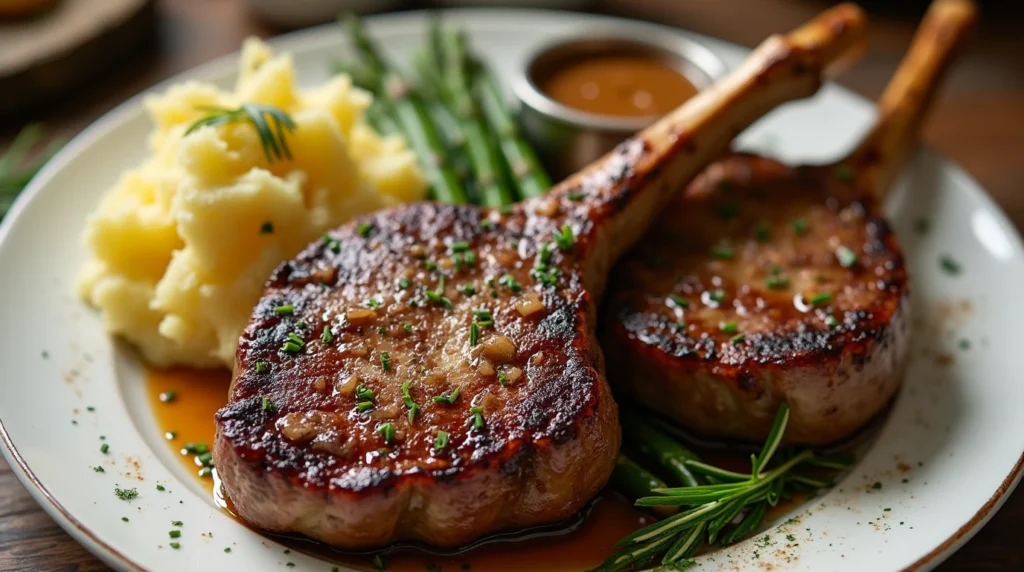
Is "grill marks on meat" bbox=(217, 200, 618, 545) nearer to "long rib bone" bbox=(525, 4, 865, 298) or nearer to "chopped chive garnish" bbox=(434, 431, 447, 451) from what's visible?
"chopped chive garnish" bbox=(434, 431, 447, 451)

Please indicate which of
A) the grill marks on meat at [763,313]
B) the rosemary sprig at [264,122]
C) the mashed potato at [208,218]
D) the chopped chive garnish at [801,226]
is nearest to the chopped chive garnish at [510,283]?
the grill marks on meat at [763,313]

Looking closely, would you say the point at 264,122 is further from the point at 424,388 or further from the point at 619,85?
the point at 619,85

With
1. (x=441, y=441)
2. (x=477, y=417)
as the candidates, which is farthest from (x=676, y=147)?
(x=441, y=441)

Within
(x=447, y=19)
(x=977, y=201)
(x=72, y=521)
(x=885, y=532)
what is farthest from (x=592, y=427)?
(x=447, y=19)

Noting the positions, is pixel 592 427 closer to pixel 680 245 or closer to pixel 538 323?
pixel 538 323

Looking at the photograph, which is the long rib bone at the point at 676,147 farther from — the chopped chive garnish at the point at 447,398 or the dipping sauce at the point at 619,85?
the chopped chive garnish at the point at 447,398

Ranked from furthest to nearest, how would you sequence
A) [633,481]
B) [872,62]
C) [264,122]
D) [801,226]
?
[872,62]
[801,226]
[264,122]
[633,481]
